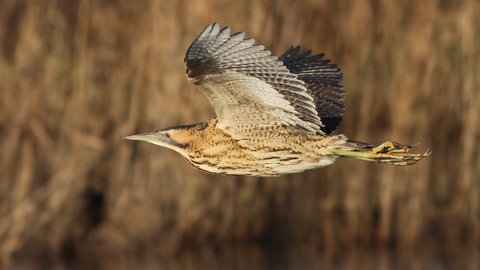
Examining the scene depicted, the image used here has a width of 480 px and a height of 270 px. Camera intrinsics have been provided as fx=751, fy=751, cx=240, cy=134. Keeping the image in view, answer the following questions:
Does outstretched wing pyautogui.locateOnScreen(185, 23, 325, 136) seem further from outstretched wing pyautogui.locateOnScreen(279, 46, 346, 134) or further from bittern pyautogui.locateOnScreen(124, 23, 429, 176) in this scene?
outstretched wing pyautogui.locateOnScreen(279, 46, 346, 134)

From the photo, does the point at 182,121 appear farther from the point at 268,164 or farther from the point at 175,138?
the point at 268,164

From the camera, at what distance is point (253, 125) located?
3.54m

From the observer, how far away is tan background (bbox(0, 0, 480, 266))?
6.09 meters

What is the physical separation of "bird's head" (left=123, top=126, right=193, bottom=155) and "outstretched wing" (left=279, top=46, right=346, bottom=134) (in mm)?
675

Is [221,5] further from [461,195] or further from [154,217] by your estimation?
[461,195]

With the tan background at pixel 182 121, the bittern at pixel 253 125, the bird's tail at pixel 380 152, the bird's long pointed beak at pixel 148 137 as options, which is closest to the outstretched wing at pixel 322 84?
the bittern at pixel 253 125

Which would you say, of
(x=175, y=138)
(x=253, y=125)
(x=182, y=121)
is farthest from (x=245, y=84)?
(x=182, y=121)

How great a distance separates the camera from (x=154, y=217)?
6.34 m

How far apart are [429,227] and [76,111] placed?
10.9 ft

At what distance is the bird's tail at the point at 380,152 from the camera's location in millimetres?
3508

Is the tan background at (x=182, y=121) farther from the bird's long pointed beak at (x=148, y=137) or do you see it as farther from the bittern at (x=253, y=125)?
the bittern at (x=253, y=125)

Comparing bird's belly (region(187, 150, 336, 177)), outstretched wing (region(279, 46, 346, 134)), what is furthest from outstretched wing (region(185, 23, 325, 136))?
outstretched wing (region(279, 46, 346, 134))

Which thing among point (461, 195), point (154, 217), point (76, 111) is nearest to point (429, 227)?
point (461, 195)

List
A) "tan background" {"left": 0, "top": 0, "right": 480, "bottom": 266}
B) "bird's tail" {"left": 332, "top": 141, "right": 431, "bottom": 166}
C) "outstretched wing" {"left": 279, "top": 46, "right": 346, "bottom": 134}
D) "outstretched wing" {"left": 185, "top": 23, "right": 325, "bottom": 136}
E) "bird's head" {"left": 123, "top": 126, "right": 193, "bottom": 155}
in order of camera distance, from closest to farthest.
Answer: "outstretched wing" {"left": 185, "top": 23, "right": 325, "bottom": 136}
"bird's tail" {"left": 332, "top": 141, "right": 431, "bottom": 166}
"bird's head" {"left": 123, "top": 126, "right": 193, "bottom": 155}
"outstretched wing" {"left": 279, "top": 46, "right": 346, "bottom": 134}
"tan background" {"left": 0, "top": 0, "right": 480, "bottom": 266}
